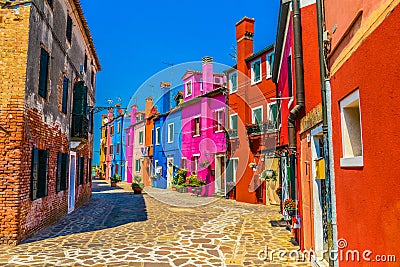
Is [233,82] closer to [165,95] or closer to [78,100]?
[78,100]

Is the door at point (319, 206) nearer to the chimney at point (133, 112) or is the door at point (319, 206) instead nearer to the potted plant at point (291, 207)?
the potted plant at point (291, 207)

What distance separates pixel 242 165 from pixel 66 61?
11.1 metres

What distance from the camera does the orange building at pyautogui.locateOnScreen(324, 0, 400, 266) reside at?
8.41ft

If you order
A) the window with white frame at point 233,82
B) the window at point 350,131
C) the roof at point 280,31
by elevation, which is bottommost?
the window at point 350,131

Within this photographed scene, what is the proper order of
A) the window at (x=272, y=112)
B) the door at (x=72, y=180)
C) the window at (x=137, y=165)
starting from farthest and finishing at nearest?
the window at (x=137, y=165) → the window at (x=272, y=112) → the door at (x=72, y=180)

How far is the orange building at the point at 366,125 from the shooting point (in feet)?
8.41

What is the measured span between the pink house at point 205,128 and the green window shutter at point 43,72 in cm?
1228

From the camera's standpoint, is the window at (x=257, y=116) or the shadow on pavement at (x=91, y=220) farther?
the window at (x=257, y=116)

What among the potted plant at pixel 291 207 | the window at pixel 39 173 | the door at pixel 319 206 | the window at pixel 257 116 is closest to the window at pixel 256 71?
the window at pixel 257 116

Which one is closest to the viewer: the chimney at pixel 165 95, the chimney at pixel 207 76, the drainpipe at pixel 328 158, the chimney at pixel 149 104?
the drainpipe at pixel 328 158

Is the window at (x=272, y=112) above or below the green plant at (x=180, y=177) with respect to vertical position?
above

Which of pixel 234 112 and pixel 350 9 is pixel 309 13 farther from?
pixel 234 112

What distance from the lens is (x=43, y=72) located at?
365 inches

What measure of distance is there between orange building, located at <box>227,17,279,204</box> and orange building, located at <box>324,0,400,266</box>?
446 inches
